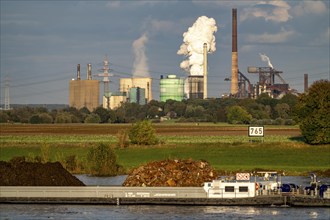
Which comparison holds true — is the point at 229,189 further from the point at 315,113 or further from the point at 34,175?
the point at 315,113

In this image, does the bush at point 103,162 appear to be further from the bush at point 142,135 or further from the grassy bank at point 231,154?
the bush at point 142,135

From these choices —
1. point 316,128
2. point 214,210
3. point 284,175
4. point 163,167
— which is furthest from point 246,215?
point 316,128

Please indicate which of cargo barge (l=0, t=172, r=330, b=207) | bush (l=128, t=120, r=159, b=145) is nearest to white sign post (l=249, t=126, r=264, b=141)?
bush (l=128, t=120, r=159, b=145)

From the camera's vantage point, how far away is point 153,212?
6488 centimetres

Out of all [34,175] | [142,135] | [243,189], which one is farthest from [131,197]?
[142,135]

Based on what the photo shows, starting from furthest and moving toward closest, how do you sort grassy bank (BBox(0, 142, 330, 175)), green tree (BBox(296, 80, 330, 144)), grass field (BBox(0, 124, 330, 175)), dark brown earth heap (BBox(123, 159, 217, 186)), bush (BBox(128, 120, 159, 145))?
bush (BBox(128, 120, 159, 145)), green tree (BBox(296, 80, 330, 144)), grass field (BBox(0, 124, 330, 175)), grassy bank (BBox(0, 142, 330, 175)), dark brown earth heap (BBox(123, 159, 217, 186))

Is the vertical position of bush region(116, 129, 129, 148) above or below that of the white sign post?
below

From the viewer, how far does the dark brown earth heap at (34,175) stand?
72.6 meters

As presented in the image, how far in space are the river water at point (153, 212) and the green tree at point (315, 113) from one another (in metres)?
59.6

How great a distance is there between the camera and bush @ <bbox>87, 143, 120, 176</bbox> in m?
91.1

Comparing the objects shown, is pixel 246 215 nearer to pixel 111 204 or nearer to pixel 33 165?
pixel 111 204

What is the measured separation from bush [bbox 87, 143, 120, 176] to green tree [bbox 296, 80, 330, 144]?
39646 mm

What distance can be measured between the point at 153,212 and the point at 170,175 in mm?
8826

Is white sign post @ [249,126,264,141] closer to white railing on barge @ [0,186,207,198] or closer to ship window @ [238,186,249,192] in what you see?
ship window @ [238,186,249,192]
